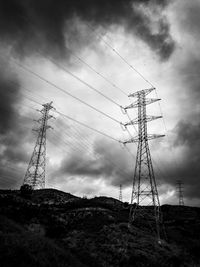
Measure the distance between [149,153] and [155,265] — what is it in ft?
45.7

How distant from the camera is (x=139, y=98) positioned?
114ft

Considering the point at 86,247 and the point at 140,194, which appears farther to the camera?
the point at 140,194

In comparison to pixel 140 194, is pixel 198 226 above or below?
below

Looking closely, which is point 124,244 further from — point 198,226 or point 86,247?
point 198,226

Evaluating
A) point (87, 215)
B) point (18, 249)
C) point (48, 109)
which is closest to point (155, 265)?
point (18, 249)

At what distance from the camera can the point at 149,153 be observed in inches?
1200

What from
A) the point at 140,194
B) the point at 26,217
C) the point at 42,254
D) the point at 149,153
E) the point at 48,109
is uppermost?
the point at 48,109

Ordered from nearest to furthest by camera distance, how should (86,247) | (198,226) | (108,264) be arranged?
(108,264) < (86,247) < (198,226)

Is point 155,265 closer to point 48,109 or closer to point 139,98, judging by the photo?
point 139,98

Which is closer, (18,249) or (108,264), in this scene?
(18,249)

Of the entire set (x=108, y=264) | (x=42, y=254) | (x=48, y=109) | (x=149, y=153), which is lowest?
(x=108, y=264)

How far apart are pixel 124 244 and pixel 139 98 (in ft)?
71.0

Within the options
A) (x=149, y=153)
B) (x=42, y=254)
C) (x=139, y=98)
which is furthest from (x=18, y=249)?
(x=139, y=98)

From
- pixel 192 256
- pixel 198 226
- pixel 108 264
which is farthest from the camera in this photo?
pixel 198 226
